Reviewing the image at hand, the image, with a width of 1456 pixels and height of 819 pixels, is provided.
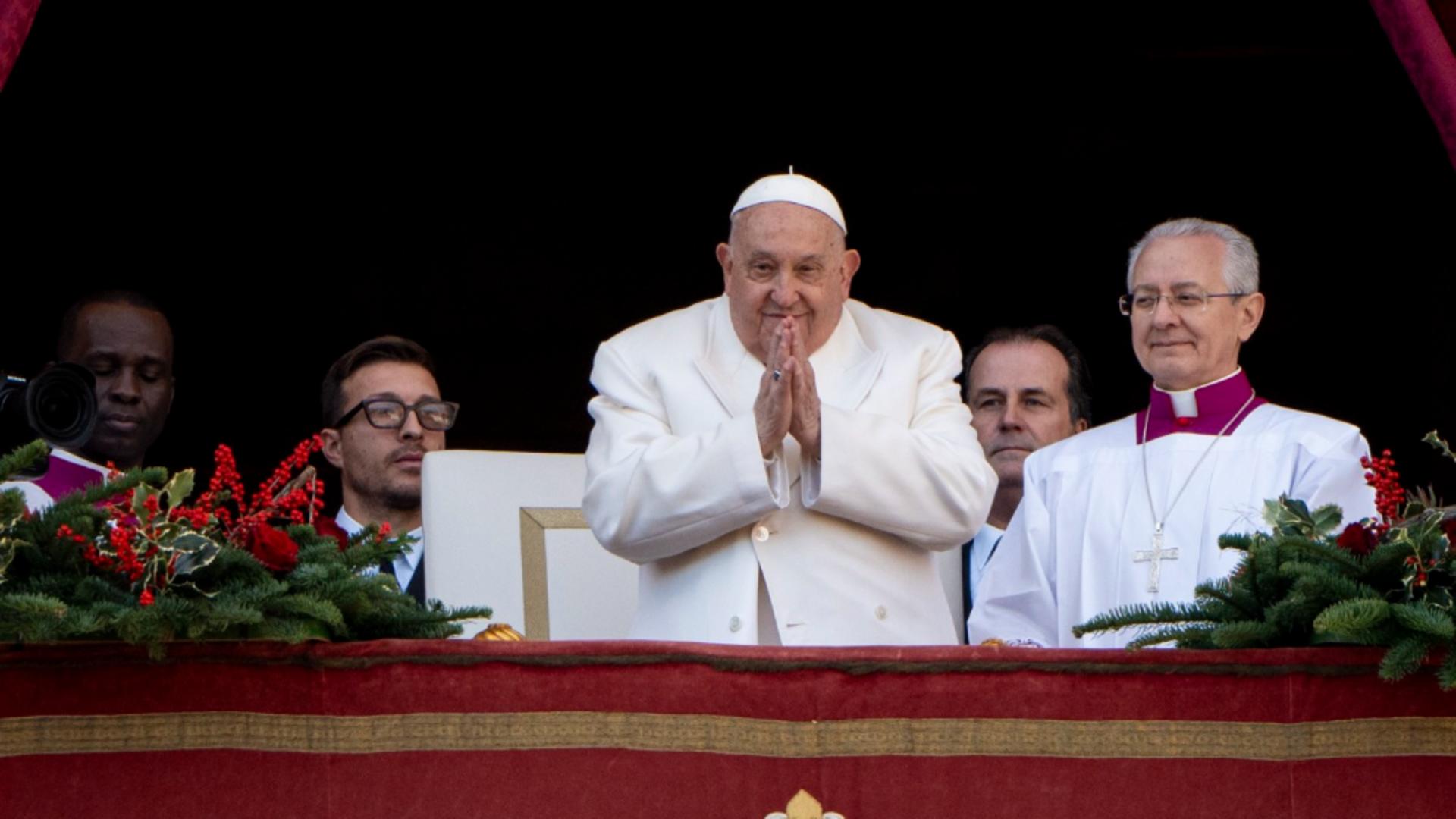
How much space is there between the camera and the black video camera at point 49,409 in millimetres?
3416

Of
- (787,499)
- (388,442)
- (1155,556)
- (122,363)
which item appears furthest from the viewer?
(122,363)

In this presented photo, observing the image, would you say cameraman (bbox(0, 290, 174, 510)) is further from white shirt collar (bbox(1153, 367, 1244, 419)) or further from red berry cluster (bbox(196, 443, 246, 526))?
white shirt collar (bbox(1153, 367, 1244, 419))

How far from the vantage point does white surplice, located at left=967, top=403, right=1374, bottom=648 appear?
15.3ft

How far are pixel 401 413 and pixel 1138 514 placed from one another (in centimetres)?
185

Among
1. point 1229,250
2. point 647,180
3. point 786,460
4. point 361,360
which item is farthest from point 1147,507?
point 647,180

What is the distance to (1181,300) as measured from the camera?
15.7 feet

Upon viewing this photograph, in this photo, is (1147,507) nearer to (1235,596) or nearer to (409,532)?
(1235,596)

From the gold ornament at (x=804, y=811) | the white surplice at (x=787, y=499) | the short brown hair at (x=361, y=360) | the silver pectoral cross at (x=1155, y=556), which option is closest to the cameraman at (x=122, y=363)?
the short brown hair at (x=361, y=360)

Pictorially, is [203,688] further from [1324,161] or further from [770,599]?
[1324,161]

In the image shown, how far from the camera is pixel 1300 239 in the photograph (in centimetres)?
748

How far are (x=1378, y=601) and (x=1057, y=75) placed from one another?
15.2 ft

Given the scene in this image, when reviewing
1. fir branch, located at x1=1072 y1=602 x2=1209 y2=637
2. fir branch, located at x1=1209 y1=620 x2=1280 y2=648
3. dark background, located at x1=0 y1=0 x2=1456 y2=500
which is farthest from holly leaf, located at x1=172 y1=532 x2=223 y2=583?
dark background, located at x1=0 y1=0 x2=1456 y2=500

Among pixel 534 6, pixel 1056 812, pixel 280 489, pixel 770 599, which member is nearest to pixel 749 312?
pixel 770 599

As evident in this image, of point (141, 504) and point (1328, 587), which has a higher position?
point (141, 504)
